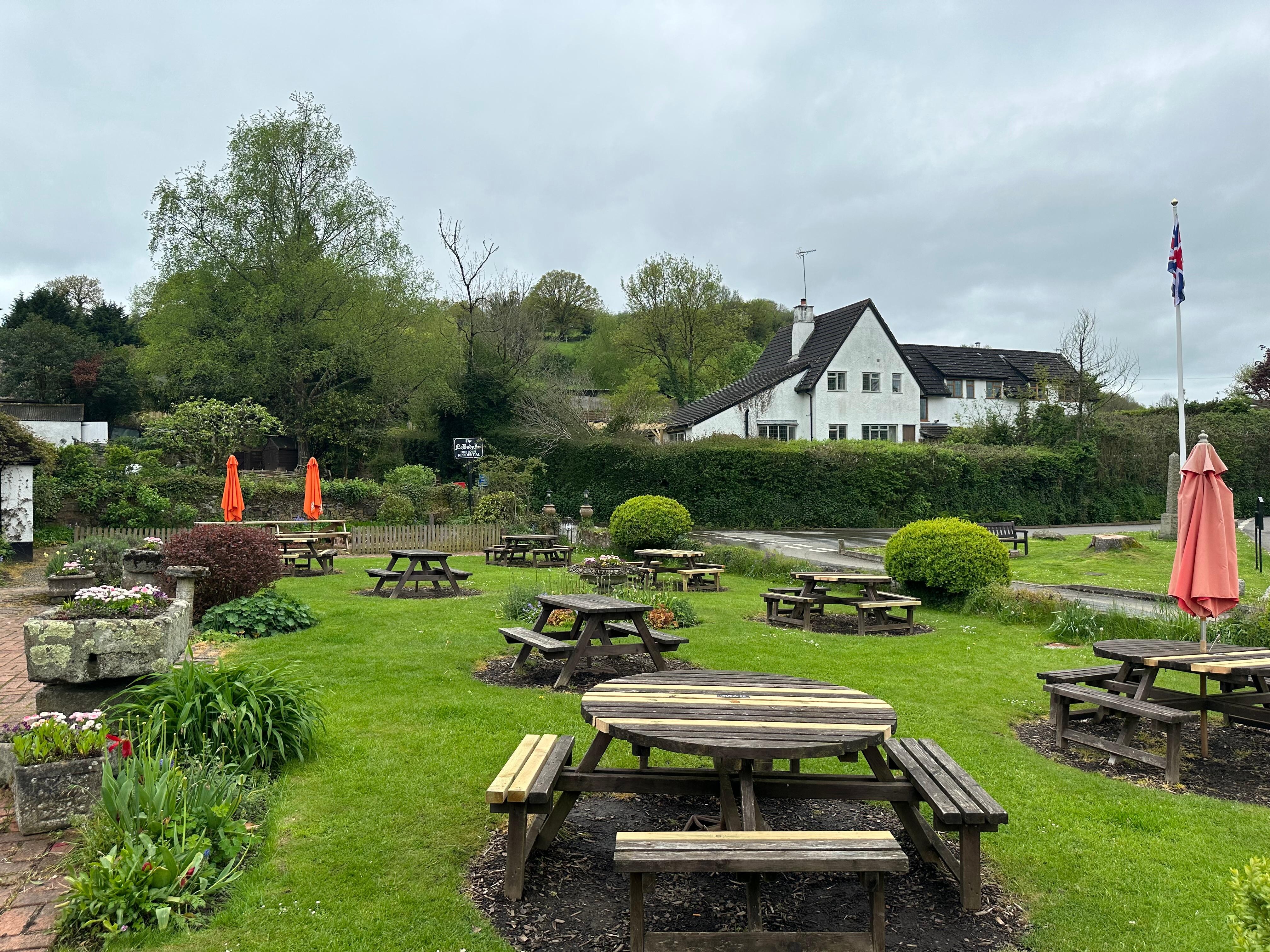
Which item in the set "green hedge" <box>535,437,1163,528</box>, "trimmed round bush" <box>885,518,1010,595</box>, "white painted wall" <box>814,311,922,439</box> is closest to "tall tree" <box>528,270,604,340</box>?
"white painted wall" <box>814,311,922,439</box>

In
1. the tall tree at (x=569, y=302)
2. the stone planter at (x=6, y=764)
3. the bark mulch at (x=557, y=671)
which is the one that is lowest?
the bark mulch at (x=557, y=671)

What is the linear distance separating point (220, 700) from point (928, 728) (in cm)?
512

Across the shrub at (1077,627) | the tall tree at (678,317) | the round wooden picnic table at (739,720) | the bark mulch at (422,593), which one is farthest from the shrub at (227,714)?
the tall tree at (678,317)

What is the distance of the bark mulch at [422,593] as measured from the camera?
13883mm

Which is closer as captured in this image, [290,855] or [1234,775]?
[290,855]

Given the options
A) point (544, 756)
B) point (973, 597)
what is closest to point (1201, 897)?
point (544, 756)

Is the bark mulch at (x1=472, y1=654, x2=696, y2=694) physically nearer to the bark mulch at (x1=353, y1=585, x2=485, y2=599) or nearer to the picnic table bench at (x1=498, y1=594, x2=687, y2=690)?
the picnic table bench at (x1=498, y1=594, x2=687, y2=690)

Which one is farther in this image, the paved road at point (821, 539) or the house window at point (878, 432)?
the house window at point (878, 432)

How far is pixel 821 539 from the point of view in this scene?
27156 millimetres

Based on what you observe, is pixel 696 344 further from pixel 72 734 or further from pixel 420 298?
pixel 72 734

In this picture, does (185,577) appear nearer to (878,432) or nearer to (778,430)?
(778,430)

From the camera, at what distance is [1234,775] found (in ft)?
19.0

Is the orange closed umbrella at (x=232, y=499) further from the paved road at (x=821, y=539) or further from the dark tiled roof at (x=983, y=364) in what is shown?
the dark tiled roof at (x=983, y=364)

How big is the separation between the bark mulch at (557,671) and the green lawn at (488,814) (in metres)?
0.24
